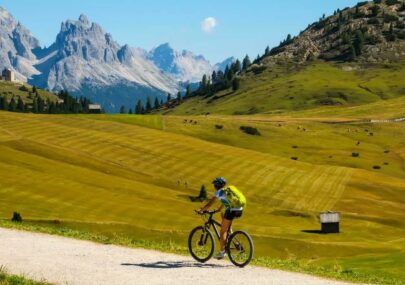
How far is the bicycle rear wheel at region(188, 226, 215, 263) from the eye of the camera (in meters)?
27.3

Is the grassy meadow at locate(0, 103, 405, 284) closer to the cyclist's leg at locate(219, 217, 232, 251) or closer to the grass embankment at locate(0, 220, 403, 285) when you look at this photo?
the grass embankment at locate(0, 220, 403, 285)

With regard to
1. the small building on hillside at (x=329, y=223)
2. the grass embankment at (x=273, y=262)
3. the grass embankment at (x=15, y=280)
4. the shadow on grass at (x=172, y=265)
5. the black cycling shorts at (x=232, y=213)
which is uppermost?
the black cycling shorts at (x=232, y=213)

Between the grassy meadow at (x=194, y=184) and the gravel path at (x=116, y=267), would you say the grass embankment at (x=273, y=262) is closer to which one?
the grassy meadow at (x=194, y=184)

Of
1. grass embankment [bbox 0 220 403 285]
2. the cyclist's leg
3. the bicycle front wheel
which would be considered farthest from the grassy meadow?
the cyclist's leg

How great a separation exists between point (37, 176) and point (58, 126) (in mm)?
69233

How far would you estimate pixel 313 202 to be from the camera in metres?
113

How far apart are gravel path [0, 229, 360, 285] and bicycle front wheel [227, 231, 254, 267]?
0.40m

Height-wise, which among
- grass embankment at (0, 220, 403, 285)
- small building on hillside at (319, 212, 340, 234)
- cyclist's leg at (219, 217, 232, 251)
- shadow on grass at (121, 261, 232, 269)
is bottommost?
small building on hillside at (319, 212, 340, 234)

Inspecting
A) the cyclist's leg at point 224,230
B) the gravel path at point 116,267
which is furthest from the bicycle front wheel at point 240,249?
the gravel path at point 116,267

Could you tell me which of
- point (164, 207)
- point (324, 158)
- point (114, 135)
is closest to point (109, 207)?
point (164, 207)

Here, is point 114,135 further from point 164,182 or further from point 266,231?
point 266,231

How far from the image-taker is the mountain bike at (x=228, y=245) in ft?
85.7

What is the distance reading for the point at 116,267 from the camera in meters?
24.8

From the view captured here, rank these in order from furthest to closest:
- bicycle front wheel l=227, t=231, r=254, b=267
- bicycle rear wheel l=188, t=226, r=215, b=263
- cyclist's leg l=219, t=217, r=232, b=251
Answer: bicycle rear wheel l=188, t=226, r=215, b=263 → cyclist's leg l=219, t=217, r=232, b=251 → bicycle front wheel l=227, t=231, r=254, b=267
